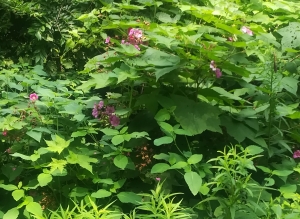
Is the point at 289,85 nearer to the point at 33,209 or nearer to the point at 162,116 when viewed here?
the point at 162,116

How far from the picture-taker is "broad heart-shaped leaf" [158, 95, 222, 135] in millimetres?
1243

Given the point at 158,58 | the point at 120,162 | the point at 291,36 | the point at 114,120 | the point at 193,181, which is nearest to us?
the point at 193,181

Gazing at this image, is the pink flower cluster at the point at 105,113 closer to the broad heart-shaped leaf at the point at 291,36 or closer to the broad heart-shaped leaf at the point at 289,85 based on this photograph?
the broad heart-shaped leaf at the point at 289,85

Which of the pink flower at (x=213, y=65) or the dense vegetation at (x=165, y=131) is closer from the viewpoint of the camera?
the dense vegetation at (x=165, y=131)

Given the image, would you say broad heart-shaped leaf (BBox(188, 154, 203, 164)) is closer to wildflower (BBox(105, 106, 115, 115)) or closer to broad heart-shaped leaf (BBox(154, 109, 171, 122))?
broad heart-shaped leaf (BBox(154, 109, 171, 122))

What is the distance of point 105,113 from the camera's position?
1376 millimetres

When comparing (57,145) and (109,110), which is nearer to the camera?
(57,145)

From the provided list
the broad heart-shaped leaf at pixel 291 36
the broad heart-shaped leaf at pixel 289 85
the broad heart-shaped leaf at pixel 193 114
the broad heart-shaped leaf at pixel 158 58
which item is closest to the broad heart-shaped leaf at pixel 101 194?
the broad heart-shaped leaf at pixel 193 114

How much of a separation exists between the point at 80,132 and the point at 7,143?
12.8 inches

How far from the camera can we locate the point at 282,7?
1986 millimetres

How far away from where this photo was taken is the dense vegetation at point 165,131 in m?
1.06

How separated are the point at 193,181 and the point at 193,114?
337 millimetres

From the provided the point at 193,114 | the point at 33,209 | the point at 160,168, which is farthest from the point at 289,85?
the point at 33,209

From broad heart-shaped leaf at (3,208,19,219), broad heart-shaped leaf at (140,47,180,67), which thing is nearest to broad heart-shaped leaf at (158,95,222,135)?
broad heart-shaped leaf at (140,47,180,67)
